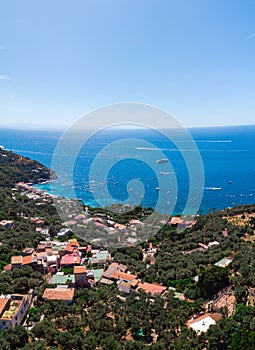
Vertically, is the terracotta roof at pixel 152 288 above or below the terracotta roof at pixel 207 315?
below

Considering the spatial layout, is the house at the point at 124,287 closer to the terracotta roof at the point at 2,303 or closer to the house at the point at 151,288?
the house at the point at 151,288

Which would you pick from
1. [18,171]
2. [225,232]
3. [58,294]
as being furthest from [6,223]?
[18,171]

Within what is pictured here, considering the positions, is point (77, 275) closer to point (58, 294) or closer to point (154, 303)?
point (58, 294)

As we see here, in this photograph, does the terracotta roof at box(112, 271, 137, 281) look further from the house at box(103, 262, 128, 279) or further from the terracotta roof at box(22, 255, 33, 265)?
the terracotta roof at box(22, 255, 33, 265)

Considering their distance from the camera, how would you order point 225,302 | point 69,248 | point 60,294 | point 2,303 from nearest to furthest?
point 2,303 → point 225,302 → point 60,294 → point 69,248

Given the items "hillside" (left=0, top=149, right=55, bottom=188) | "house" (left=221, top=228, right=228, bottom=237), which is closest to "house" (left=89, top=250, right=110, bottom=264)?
"house" (left=221, top=228, right=228, bottom=237)

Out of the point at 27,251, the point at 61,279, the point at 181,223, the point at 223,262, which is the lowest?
the point at 61,279

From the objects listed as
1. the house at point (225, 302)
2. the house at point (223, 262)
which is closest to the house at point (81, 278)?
the house at point (225, 302)
